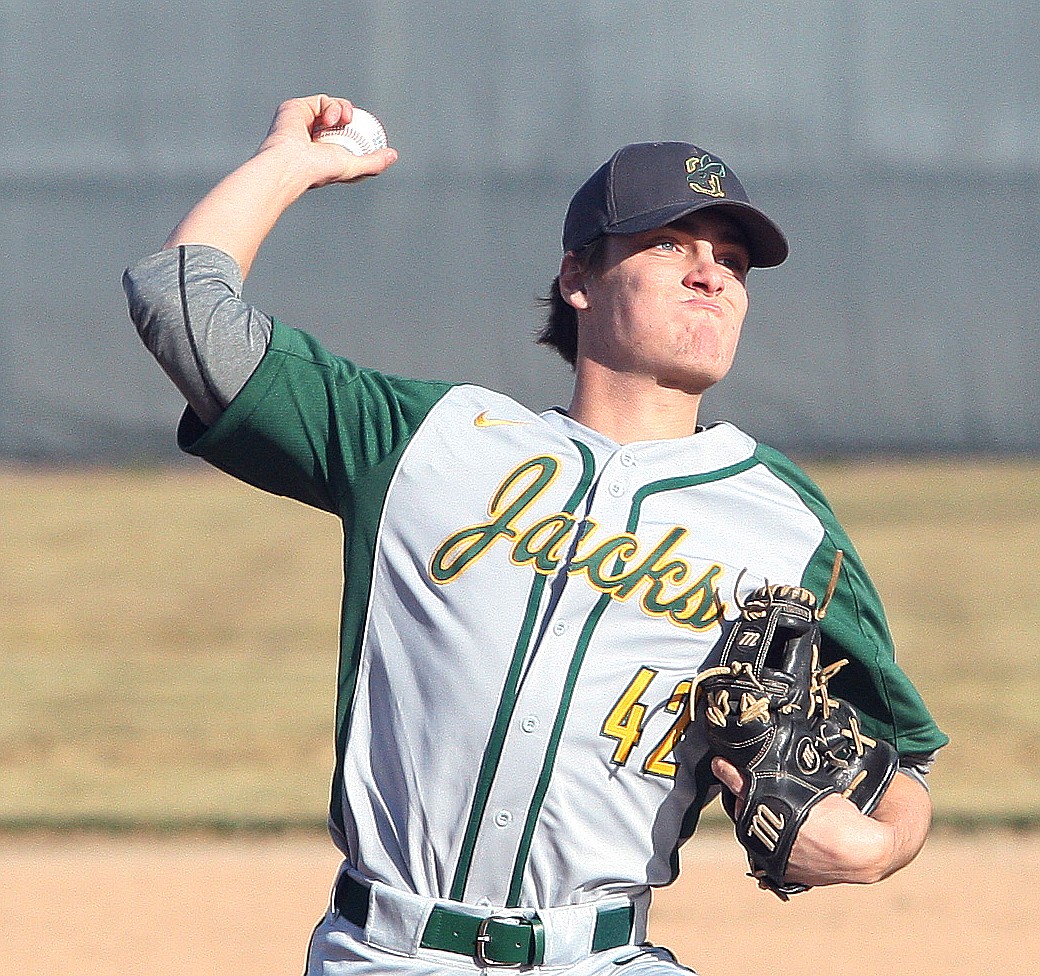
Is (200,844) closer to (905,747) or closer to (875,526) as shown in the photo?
(905,747)

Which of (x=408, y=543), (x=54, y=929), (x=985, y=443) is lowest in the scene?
(x=54, y=929)

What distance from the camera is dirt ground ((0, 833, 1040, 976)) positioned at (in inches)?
166

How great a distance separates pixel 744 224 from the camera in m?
2.16

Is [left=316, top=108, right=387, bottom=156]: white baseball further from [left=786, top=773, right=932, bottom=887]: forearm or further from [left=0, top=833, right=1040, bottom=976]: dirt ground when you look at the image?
[left=0, top=833, right=1040, bottom=976]: dirt ground

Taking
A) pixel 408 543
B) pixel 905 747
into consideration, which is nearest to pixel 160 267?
pixel 408 543

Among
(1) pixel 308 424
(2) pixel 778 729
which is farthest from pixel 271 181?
(2) pixel 778 729

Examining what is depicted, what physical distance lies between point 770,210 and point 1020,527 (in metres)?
2.63

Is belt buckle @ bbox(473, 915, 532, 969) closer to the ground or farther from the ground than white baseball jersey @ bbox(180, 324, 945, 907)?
closer to the ground

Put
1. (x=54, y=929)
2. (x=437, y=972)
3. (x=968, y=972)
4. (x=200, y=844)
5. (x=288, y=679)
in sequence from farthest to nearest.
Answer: (x=288, y=679) < (x=200, y=844) < (x=54, y=929) < (x=968, y=972) < (x=437, y=972)

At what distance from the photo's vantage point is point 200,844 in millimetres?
5195

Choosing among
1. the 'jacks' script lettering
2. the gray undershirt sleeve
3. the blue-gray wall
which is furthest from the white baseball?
the blue-gray wall

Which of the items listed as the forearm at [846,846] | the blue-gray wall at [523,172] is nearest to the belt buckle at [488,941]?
the forearm at [846,846]

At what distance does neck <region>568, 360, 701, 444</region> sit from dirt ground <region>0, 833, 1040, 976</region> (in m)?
2.36

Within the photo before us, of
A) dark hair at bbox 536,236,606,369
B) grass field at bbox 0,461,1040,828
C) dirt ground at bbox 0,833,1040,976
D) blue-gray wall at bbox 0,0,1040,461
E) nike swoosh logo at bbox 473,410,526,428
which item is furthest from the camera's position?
blue-gray wall at bbox 0,0,1040,461
